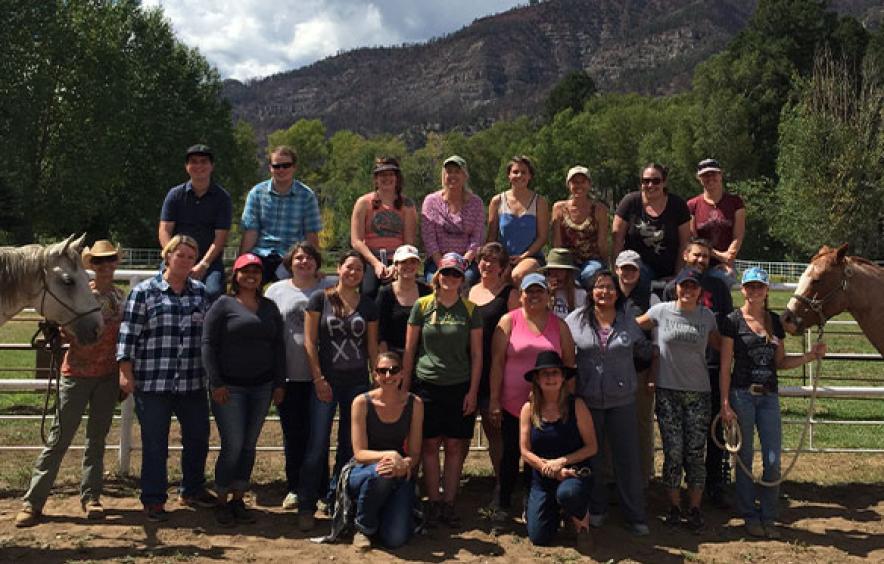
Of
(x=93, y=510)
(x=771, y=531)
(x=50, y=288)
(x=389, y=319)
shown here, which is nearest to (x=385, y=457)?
(x=389, y=319)

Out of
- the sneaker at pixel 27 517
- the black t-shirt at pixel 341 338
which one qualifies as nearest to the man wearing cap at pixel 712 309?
the black t-shirt at pixel 341 338

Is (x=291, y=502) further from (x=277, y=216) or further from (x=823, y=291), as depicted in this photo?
(x=823, y=291)

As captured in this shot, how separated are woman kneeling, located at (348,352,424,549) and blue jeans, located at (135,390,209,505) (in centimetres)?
116

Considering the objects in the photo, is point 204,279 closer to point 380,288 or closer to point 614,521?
point 380,288

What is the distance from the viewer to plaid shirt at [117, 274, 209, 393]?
4.85 metres

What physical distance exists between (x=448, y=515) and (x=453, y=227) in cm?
211

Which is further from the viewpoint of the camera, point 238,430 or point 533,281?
point 238,430

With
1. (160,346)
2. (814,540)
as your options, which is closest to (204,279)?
(160,346)

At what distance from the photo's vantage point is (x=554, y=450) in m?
4.78

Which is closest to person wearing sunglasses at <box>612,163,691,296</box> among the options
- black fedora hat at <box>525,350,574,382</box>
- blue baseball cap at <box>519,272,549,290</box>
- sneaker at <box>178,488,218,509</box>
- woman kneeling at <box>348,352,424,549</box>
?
blue baseball cap at <box>519,272,549,290</box>

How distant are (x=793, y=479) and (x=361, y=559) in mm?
3833

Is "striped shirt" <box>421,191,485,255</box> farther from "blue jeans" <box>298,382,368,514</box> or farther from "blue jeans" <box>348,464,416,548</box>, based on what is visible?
"blue jeans" <box>348,464,416,548</box>

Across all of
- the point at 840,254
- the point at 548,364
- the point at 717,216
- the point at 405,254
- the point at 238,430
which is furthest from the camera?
the point at 717,216

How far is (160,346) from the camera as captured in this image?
4887 millimetres
